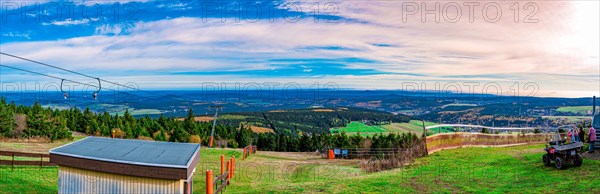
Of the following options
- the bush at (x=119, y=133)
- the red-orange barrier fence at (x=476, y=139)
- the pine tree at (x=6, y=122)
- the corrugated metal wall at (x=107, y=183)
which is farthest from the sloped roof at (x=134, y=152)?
the bush at (x=119, y=133)

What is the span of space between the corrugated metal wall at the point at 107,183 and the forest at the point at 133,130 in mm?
25797

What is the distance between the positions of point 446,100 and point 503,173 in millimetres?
54902

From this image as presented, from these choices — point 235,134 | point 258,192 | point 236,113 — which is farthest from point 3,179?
point 236,113

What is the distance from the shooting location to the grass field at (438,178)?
14039 mm

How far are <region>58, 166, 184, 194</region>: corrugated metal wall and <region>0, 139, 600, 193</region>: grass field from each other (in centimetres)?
370

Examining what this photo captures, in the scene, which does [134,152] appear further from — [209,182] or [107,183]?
[209,182]

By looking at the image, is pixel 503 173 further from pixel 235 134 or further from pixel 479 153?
pixel 235 134

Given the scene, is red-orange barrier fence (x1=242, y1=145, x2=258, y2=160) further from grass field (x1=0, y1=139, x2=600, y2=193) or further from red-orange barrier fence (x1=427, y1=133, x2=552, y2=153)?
red-orange barrier fence (x1=427, y1=133, x2=552, y2=153)

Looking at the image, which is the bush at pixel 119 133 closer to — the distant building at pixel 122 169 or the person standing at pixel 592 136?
the distant building at pixel 122 169

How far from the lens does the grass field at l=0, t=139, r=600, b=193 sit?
14039mm

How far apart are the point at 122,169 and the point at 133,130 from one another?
38.2m

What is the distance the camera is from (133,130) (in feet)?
154

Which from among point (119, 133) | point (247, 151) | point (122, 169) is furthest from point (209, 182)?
point (119, 133)

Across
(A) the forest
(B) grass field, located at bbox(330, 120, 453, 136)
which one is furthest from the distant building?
(B) grass field, located at bbox(330, 120, 453, 136)
